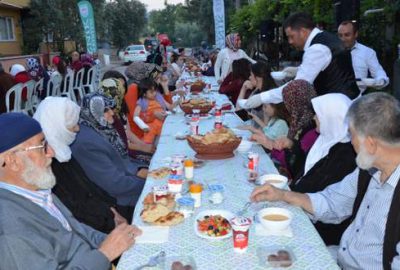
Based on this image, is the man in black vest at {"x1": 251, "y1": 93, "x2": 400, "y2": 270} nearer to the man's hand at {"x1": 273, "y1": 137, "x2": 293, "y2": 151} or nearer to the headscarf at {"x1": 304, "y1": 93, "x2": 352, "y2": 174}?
the headscarf at {"x1": 304, "y1": 93, "x2": 352, "y2": 174}

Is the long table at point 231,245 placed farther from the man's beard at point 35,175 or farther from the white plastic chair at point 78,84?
the white plastic chair at point 78,84

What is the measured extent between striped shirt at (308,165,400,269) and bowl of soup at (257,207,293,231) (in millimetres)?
311

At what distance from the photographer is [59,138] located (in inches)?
102

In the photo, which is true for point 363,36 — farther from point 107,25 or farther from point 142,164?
point 107,25

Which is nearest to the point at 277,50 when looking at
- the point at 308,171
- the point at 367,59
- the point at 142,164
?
the point at 367,59

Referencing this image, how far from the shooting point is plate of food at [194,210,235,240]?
5.90 feet

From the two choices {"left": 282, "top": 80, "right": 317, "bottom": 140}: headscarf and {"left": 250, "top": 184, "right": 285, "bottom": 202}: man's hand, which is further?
{"left": 282, "top": 80, "right": 317, "bottom": 140}: headscarf

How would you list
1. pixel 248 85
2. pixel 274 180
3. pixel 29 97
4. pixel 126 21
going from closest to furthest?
pixel 274 180
pixel 248 85
pixel 29 97
pixel 126 21

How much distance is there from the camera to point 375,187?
190cm

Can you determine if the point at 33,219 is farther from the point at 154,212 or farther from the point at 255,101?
the point at 255,101

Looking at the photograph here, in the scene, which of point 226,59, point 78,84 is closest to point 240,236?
point 226,59

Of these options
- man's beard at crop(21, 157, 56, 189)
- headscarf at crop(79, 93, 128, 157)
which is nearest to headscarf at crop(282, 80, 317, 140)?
→ headscarf at crop(79, 93, 128, 157)

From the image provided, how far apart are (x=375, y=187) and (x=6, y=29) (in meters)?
21.7

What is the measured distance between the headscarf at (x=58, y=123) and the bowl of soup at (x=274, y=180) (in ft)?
3.74
